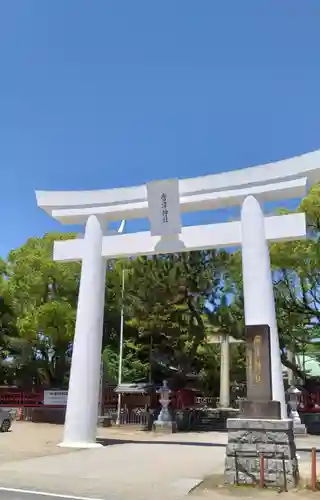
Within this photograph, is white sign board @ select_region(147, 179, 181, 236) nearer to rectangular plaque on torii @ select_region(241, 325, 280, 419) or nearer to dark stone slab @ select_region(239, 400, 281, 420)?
rectangular plaque on torii @ select_region(241, 325, 280, 419)

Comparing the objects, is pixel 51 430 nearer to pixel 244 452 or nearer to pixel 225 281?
pixel 225 281

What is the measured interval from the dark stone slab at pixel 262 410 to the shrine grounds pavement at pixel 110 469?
1607 mm

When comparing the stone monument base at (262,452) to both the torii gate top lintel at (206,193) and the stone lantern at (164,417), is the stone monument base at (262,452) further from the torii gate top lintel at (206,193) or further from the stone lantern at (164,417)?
the stone lantern at (164,417)

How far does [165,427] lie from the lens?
79.5 ft

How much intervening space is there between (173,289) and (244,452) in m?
15.6

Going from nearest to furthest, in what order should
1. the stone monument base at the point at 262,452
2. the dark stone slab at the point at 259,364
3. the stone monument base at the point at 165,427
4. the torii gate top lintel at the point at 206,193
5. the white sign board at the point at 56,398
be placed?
the stone monument base at the point at 262,452, the dark stone slab at the point at 259,364, the torii gate top lintel at the point at 206,193, the stone monument base at the point at 165,427, the white sign board at the point at 56,398

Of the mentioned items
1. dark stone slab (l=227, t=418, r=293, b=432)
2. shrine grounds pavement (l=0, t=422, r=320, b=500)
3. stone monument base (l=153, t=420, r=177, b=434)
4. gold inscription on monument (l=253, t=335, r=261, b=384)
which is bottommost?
shrine grounds pavement (l=0, t=422, r=320, b=500)

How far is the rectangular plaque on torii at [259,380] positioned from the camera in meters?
10.0

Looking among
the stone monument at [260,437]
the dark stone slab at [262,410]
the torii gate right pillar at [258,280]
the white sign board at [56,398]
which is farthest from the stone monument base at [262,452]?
the white sign board at [56,398]

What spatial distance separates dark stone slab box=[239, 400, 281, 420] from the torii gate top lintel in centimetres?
805

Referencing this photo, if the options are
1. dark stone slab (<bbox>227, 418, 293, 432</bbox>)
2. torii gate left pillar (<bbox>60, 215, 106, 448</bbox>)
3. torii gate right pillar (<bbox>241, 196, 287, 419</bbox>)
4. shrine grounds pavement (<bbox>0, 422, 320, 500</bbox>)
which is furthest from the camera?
torii gate left pillar (<bbox>60, 215, 106, 448</bbox>)

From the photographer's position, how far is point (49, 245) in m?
33.7

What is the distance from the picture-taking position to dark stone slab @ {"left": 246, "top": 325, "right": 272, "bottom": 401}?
10.1 meters

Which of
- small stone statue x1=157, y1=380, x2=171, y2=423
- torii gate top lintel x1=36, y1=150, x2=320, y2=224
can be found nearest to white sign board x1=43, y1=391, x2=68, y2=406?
small stone statue x1=157, y1=380, x2=171, y2=423
